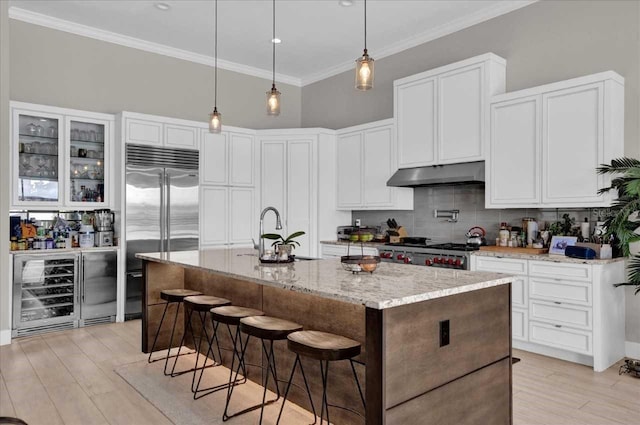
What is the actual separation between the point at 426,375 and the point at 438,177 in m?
3.16

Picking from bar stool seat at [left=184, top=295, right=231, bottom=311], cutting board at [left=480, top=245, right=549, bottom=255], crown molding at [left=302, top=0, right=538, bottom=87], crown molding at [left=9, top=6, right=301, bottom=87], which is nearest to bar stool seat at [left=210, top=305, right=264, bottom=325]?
bar stool seat at [left=184, top=295, right=231, bottom=311]

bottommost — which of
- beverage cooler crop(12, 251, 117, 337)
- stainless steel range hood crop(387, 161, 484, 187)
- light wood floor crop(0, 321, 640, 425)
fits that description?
light wood floor crop(0, 321, 640, 425)

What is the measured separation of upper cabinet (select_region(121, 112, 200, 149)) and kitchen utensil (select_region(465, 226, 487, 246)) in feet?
11.7

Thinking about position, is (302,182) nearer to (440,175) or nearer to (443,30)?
(440,175)

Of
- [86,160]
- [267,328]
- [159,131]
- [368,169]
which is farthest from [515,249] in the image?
[86,160]

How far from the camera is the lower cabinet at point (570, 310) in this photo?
3711 mm

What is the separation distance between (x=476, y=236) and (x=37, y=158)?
16.1 ft

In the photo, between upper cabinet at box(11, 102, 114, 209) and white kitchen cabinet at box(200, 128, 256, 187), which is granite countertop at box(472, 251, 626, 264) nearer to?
white kitchen cabinet at box(200, 128, 256, 187)

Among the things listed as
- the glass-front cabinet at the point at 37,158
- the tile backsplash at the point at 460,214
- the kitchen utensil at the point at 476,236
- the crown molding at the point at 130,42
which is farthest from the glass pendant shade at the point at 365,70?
the crown molding at the point at 130,42

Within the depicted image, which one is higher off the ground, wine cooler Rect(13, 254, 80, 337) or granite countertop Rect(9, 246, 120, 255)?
granite countertop Rect(9, 246, 120, 255)

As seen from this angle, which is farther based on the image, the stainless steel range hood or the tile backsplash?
the stainless steel range hood

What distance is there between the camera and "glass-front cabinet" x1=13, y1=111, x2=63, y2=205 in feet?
16.1

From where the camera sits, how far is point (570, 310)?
3844mm

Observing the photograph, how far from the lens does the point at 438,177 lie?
5.04 m
